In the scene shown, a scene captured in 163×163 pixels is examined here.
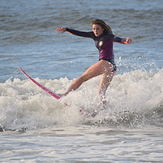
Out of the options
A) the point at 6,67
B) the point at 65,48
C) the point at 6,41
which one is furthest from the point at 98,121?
the point at 6,41

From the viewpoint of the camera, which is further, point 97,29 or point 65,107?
point 65,107

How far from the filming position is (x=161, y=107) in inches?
318

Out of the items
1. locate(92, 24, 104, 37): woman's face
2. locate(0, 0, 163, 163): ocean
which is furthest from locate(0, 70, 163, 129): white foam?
locate(92, 24, 104, 37): woman's face

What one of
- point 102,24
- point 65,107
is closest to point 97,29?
point 102,24

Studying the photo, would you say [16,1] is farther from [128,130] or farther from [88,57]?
[128,130]

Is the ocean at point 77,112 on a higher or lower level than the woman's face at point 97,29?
lower

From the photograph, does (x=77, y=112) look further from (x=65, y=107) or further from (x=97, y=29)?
(x=97, y=29)

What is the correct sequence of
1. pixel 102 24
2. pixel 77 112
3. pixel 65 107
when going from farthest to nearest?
1. pixel 65 107
2. pixel 77 112
3. pixel 102 24

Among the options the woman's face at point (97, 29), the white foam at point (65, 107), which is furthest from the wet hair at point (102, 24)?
the white foam at point (65, 107)

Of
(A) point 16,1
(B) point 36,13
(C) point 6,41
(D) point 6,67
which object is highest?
(A) point 16,1

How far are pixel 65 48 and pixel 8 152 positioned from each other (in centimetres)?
1273

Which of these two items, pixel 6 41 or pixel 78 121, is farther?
pixel 6 41

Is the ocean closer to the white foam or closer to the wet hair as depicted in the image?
the white foam

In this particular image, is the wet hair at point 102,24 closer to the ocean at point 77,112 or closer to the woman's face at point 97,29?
the woman's face at point 97,29
